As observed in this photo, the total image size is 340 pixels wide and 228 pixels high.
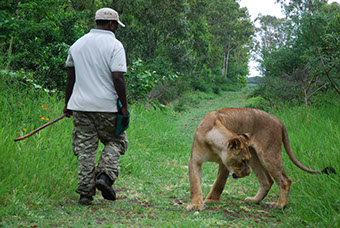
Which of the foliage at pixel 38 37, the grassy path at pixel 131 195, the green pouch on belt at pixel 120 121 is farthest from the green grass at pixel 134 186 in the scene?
the foliage at pixel 38 37

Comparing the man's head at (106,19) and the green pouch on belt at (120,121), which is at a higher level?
the man's head at (106,19)

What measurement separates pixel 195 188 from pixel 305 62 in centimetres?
1211

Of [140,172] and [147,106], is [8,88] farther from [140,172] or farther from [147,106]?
[147,106]

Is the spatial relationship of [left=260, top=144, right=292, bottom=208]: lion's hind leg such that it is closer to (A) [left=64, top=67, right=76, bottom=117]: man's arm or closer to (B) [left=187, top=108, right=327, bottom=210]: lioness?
(B) [left=187, top=108, right=327, bottom=210]: lioness

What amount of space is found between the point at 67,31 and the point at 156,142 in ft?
11.9

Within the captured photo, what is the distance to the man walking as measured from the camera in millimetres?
4598

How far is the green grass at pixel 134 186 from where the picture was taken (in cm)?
387

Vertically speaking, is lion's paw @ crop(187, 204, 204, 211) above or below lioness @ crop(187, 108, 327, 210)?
below

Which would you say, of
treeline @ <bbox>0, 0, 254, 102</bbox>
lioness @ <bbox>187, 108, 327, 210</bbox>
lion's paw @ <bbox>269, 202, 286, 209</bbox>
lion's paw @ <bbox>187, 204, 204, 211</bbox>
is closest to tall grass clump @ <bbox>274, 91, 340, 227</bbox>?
lion's paw @ <bbox>269, 202, 286, 209</bbox>

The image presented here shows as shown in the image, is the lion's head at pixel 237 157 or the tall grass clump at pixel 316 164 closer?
the tall grass clump at pixel 316 164

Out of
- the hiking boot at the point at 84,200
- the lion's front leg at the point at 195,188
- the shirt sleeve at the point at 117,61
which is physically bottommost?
the hiking boot at the point at 84,200

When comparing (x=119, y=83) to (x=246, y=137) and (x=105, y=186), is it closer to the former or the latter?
(x=105, y=186)

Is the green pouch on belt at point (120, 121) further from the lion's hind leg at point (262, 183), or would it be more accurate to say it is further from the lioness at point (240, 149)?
the lion's hind leg at point (262, 183)

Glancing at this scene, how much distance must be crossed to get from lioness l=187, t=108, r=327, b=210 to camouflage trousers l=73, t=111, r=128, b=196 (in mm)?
1017
